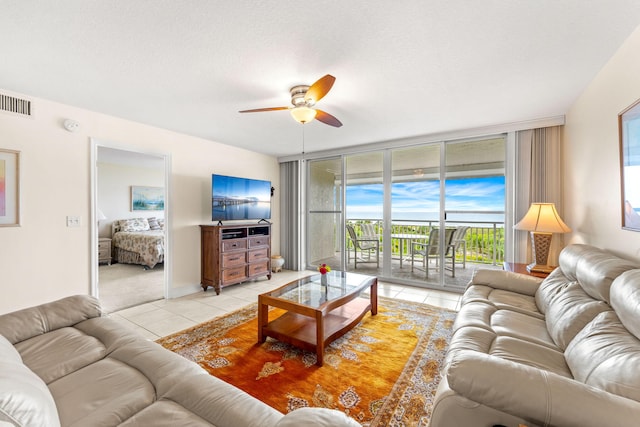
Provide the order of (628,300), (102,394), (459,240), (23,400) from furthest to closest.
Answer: (459,240) → (628,300) → (102,394) → (23,400)

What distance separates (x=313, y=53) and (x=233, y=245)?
3005mm

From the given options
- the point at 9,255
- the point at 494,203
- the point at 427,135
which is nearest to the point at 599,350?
the point at 494,203

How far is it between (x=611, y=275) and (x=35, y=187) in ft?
14.9

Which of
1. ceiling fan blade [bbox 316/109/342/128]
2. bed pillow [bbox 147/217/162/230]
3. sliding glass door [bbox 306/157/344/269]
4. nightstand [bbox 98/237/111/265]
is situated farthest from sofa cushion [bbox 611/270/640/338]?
bed pillow [bbox 147/217/162/230]

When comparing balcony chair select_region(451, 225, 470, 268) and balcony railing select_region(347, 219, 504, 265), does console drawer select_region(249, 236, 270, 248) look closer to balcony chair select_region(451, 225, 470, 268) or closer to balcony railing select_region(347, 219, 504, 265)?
balcony railing select_region(347, 219, 504, 265)

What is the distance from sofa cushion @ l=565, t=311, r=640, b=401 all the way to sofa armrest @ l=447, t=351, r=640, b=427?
15 cm

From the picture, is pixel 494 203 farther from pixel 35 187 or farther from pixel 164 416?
pixel 35 187

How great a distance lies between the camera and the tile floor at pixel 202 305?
2867mm

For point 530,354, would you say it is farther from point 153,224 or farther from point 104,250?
point 153,224

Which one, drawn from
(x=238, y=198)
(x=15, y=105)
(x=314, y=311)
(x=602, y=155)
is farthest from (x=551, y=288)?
(x=15, y=105)

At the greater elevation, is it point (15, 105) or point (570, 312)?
point (15, 105)

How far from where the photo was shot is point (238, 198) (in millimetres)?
4391

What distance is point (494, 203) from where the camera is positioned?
3818 millimetres

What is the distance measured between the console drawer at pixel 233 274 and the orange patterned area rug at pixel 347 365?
1064mm
